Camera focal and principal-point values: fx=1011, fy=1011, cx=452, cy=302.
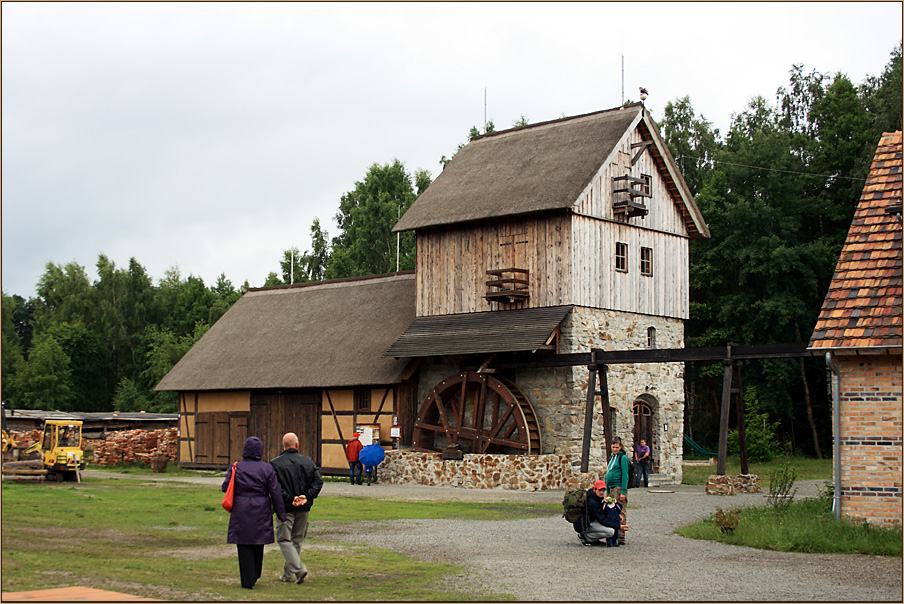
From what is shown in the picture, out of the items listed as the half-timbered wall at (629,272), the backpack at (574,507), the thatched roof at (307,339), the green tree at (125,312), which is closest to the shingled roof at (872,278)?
the backpack at (574,507)

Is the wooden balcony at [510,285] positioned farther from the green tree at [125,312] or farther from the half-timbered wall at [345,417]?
the green tree at [125,312]

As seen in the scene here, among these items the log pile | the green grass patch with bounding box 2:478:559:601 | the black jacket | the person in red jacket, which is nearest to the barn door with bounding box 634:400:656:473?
the person in red jacket

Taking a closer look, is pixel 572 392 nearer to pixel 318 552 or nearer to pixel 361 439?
pixel 361 439

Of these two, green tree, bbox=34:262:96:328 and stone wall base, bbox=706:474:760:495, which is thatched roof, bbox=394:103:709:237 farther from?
green tree, bbox=34:262:96:328

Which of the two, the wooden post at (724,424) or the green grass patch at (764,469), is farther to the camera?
the green grass patch at (764,469)

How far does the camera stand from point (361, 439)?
28672mm

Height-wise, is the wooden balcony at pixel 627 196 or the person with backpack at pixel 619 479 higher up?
the wooden balcony at pixel 627 196

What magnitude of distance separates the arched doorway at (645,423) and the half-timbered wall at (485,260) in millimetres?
4317

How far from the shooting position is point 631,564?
1219cm

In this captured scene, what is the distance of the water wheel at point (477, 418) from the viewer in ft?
85.1

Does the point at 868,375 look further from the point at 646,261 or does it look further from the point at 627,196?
the point at 646,261

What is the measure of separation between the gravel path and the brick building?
1.57 metres

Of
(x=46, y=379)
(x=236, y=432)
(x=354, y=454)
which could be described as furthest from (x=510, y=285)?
(x=46, y=379)

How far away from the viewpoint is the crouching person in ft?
45.8
